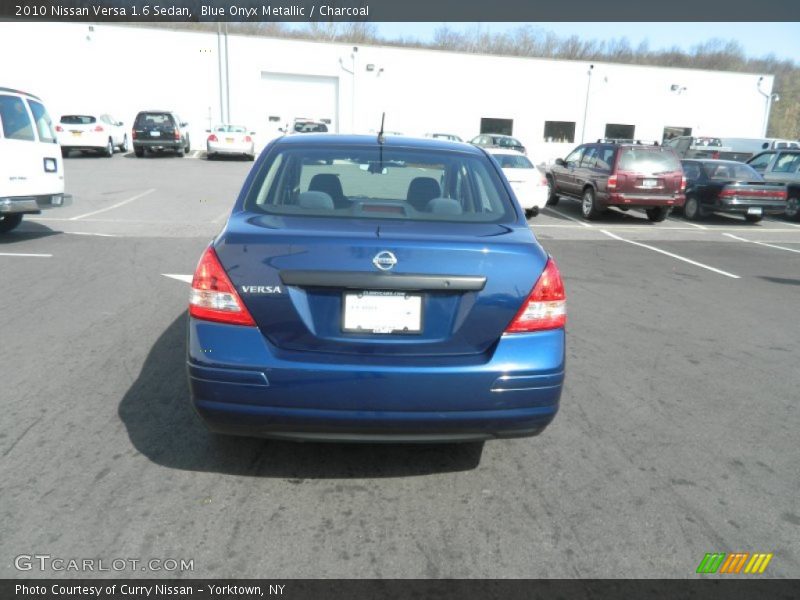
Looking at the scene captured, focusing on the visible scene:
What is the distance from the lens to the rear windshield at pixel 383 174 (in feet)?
11.3

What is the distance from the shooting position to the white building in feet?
104

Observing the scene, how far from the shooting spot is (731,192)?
14.5 m

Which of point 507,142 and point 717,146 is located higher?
point 717,146

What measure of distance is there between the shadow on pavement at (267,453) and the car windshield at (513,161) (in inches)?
464

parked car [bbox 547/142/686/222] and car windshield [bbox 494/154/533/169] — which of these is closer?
parked car [bbox 547/142/686/222]

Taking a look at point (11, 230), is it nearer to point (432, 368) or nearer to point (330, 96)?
point (432, 368)

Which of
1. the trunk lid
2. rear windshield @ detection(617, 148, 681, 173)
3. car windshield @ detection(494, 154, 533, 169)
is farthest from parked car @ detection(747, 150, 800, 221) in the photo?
the trunk lid

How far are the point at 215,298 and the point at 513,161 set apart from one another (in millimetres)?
12809

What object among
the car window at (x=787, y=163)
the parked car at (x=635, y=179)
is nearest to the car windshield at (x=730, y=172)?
the parked car at (x=635, y=179)

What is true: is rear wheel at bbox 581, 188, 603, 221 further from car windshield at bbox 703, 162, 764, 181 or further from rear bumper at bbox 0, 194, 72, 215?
rear bumper at bbox 0, 194, 72, 215

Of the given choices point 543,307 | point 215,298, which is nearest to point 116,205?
point 215,298

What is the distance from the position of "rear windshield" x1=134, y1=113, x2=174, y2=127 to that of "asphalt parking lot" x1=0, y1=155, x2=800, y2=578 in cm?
2296

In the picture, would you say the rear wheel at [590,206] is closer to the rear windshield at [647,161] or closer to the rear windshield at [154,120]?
the rear windshield at [647,161]

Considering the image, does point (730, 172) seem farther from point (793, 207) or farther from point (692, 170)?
point (793, 207)
